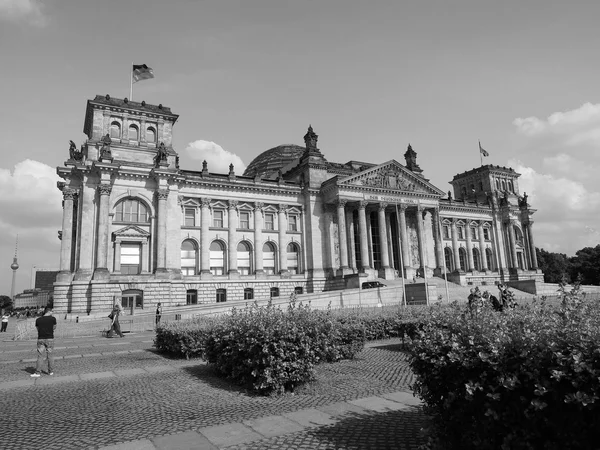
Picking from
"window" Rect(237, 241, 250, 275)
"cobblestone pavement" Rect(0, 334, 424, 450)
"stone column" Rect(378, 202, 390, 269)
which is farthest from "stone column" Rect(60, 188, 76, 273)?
"stone column" Rect(378, 202, 390, 269)

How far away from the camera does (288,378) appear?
34.6 ft

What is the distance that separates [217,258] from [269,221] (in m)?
8.57

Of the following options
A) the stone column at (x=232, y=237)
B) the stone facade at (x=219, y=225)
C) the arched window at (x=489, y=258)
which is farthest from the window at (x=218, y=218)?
the arched window at (x=489, y=258)

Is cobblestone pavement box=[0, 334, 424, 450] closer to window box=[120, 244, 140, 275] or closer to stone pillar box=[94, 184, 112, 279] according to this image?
stone pillar box=[94, 184, 112, 279]

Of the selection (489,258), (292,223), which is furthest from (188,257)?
(489,258)

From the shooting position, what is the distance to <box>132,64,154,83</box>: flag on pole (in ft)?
158

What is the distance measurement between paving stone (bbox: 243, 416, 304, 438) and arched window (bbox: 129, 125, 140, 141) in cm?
4685

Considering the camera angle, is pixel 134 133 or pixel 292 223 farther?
pixel 292 223

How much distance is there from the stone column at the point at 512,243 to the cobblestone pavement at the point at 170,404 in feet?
221

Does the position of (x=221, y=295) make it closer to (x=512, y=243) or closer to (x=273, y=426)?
(x=273, y=426)

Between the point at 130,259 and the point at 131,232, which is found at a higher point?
the point at 131,232

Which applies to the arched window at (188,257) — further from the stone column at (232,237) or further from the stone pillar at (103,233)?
the stone pillar at (103,233)

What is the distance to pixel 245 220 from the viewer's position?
177 ft

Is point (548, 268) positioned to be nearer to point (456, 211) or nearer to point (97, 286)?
point (456, 211)
